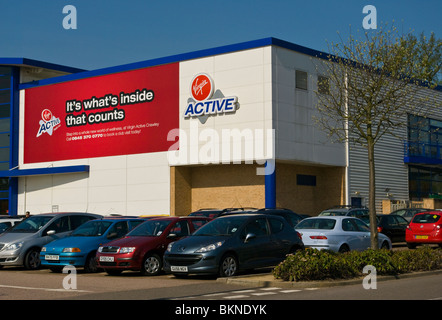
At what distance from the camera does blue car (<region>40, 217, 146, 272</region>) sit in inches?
715

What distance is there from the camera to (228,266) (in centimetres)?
1566

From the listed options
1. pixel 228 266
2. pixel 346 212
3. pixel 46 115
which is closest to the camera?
pixel 228 266

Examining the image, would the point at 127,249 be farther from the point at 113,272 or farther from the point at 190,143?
the point at 190,143

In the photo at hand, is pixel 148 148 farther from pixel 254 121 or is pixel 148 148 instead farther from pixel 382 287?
pixel 382 287

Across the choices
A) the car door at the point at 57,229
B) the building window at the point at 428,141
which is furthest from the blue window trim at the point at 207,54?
the car door at the point at 57,229

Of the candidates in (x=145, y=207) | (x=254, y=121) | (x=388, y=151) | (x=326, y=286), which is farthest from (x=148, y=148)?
(x=326, y=286)

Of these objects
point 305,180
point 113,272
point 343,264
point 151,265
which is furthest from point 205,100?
point 343,264

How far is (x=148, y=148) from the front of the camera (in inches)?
1486

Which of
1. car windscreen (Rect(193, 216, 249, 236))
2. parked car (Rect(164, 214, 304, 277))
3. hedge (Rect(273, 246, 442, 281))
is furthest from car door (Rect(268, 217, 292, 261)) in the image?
hedge (Rect(273, 246, 442, 281))

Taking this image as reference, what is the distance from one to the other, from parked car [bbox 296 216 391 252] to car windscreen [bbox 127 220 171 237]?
432 centimetres

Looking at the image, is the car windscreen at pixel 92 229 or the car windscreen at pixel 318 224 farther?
the car windscreen at pixel 318 224

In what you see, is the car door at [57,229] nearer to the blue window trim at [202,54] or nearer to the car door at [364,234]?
the car door at [364,234]

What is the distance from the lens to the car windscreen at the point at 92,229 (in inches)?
754

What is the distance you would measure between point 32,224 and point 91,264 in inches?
131
